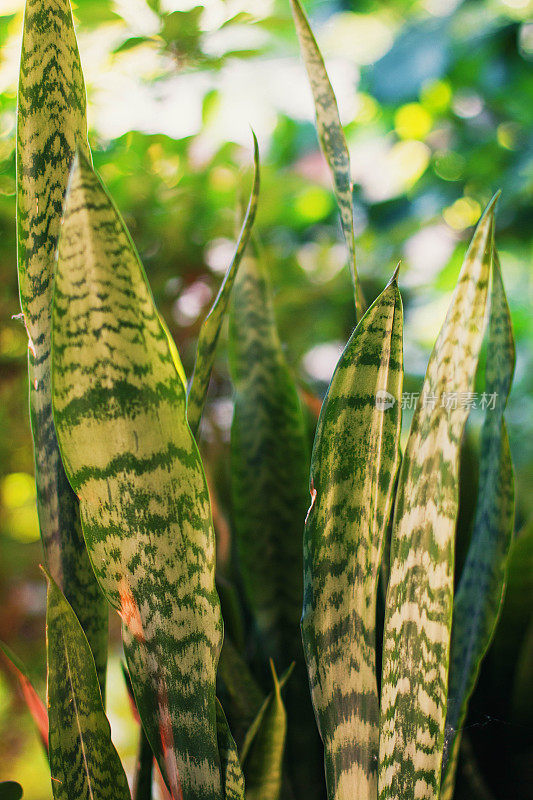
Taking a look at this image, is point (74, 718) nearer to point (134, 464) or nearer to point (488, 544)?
point (134, 464)

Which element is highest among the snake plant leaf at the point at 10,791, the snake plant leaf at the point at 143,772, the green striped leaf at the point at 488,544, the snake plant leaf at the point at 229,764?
the green striped leaf at the point at 488,544

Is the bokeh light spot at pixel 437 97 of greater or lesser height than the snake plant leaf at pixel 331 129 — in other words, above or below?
above

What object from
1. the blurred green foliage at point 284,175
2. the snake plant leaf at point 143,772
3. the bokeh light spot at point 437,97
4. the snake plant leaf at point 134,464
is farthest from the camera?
the bokeh light spot at point 437,97

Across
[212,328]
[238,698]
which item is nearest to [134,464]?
[212,328]

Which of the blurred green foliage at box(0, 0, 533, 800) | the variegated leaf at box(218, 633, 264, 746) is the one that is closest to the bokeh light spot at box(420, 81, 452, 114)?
the blurred green foliage at box(0, 0, 533, 800)

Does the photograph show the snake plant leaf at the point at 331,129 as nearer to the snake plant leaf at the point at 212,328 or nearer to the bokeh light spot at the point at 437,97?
the snake plant leaf at the point at 212,328

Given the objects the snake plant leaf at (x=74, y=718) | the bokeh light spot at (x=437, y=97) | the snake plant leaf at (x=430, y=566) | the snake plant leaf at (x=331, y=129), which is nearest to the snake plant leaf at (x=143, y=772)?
the snake plant leaf at (x=74, y=718)

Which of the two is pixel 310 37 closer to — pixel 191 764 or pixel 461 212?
pixel 191 764

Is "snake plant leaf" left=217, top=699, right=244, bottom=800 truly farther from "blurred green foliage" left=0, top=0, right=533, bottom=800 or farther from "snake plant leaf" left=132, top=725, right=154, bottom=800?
"blurred green foliage" left=0, top=0, right=533, bottom=800
